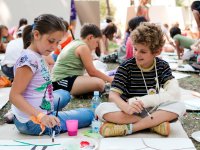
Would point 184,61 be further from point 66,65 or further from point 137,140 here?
point 137,140

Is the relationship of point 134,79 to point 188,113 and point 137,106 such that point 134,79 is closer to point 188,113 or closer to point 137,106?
point 137,106

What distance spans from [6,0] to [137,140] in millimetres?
6476

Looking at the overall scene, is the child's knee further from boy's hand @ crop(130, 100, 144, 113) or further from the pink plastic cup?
boy's hand @ crop(130, 100, 144, 113)

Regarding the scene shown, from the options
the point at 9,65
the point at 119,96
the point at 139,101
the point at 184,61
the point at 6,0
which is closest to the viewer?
the point at 139,101

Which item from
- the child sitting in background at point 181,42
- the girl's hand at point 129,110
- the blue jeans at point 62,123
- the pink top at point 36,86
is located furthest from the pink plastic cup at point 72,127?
the child sitting in background at point 181,42

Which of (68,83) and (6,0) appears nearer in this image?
(68,83)

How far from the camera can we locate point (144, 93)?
2588 mm

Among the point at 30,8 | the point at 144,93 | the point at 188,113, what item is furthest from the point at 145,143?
the point at 30,8

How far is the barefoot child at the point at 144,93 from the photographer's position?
2.48 meters

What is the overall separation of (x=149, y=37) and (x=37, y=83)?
84 centimetres

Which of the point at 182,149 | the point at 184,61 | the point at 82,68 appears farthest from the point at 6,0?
the point at 182,149

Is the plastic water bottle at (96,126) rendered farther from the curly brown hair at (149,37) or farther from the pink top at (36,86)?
the curly brown hair at (149,37)

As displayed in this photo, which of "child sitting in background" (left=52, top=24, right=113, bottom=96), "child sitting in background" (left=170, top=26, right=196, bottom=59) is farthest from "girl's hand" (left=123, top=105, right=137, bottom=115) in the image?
"child sitting in background" (left=170, top=26, right=196, bottom=59)

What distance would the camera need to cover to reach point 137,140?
2400 mm
